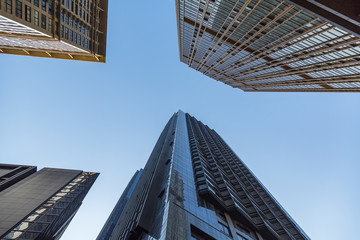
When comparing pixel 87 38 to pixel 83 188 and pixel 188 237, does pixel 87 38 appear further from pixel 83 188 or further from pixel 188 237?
pixel 83 188

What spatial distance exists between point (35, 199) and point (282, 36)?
234 ft

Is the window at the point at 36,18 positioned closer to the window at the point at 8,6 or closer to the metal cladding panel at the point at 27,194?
the window at the point at 8,6

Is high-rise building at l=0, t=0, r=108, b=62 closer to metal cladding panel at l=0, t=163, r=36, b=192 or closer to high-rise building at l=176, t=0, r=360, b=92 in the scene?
high-rise building at l=176, t=0, r=360, b=92

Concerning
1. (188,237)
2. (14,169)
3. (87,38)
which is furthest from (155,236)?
(14,169)

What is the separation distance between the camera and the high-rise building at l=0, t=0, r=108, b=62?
27.6m

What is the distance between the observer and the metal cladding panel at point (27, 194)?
170 ft

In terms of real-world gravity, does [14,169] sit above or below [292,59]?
below

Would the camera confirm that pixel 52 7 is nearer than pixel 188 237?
No

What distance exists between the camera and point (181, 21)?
5703 cm

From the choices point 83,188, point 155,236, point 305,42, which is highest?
point 305,42

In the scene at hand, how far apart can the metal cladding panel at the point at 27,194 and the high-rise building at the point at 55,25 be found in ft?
127

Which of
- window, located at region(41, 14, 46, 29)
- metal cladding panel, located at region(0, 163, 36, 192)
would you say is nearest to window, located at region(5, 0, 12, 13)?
window, located at region(41, 14, 46, 29)

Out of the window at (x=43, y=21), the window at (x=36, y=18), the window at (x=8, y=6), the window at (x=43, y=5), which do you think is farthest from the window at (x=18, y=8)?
the window at (x=43, y=5)

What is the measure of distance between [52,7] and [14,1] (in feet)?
33.3
